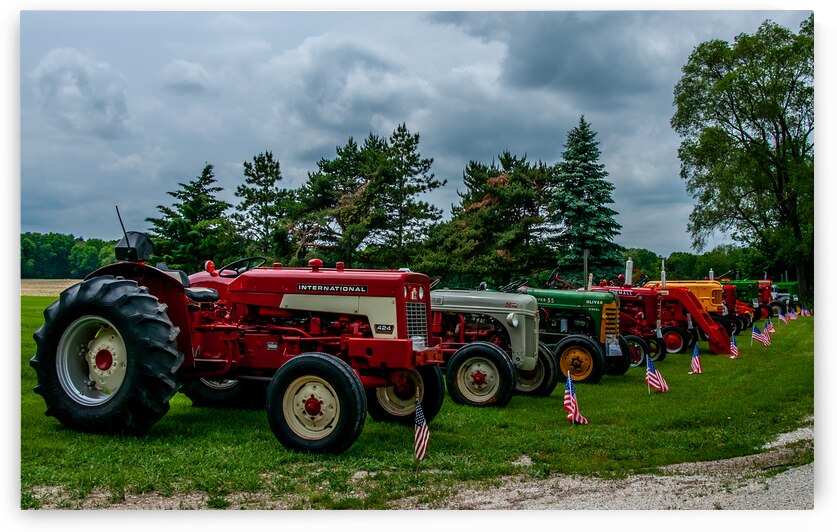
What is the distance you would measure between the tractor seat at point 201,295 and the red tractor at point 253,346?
0.01m

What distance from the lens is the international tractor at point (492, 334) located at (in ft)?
28.5

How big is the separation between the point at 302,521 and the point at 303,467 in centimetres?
54

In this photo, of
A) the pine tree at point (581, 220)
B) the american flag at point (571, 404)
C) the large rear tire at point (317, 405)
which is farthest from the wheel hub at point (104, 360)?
the pine tree at point (581, 220)

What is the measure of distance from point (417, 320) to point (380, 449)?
4.14ft

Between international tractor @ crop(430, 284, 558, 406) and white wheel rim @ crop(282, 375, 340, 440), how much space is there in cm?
304

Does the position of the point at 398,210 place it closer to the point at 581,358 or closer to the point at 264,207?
the point at 264,207

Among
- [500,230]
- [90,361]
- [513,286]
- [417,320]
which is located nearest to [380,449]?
[417,320]

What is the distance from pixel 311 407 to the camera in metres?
5.83

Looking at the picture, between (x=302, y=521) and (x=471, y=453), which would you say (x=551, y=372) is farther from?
(x=302, y=521)

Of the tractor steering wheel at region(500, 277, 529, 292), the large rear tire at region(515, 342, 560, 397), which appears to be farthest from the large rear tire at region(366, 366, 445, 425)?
the tractor steering wheel at region(500, 277, 529, 292)

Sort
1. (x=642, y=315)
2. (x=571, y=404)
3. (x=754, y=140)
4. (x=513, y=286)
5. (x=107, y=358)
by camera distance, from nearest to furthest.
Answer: (x=107, y=358), (x=571, y=404), (x=754, y=140), (x=513, y=286), (x=642, y=315)

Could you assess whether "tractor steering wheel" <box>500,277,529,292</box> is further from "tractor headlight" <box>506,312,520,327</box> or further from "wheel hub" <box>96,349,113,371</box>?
"wheel hub" <box>96,349,113,371</box>

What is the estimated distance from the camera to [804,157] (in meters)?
7.04

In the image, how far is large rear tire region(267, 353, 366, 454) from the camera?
224 inches
